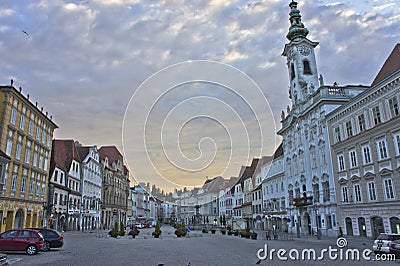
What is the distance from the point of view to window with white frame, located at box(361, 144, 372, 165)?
38.1 m

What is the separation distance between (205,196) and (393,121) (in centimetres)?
2530

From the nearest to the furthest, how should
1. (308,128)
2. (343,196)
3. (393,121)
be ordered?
1. (393,121)
2. (343,196)
3. (308,128)

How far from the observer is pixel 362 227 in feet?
129

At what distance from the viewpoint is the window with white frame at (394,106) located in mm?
33847

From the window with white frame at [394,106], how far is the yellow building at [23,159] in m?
39.6

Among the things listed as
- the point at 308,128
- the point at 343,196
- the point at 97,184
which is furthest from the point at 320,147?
the point at 97,184

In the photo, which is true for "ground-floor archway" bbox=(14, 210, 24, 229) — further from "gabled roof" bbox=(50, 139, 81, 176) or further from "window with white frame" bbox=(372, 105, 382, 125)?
"window with white frame" bbox=(372, 105, 382, 125)

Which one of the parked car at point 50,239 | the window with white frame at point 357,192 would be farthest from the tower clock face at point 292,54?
the parked car at point 50,239

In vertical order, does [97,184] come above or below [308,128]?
below

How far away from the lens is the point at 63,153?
2499 inches

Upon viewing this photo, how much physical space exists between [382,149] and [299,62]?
2921cm

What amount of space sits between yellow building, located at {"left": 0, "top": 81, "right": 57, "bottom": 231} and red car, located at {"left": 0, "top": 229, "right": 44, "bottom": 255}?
1427 centimetres

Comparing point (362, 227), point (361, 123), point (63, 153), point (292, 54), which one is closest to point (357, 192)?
point (362, 227)

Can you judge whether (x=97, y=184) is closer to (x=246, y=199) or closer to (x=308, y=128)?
(x=246, y=199)
